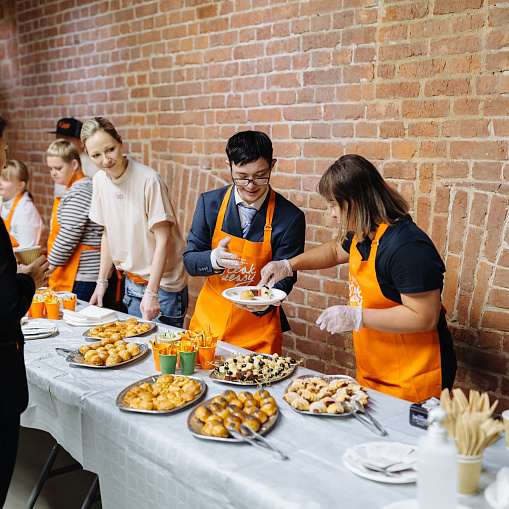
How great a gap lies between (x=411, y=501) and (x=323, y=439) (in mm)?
391

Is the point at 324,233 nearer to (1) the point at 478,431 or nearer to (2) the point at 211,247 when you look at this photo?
(2) the point at 211,247

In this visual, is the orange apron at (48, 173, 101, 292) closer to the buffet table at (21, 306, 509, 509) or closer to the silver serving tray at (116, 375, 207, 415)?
the buffet table at (21, 306, 509, 509)

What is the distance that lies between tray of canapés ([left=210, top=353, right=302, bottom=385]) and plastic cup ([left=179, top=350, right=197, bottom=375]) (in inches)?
3.3

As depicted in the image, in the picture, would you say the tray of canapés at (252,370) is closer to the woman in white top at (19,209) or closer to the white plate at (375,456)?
the white plate at (375,456)

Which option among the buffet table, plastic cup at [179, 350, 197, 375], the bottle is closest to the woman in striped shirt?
the buffet table

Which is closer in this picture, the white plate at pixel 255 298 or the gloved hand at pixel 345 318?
the gloved hand at pixel 345 318

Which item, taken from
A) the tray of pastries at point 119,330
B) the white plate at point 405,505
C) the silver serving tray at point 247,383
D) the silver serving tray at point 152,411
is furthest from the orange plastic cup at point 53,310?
the white plate at point 405,505

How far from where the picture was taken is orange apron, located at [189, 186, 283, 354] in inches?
108

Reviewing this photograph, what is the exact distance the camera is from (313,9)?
3535 mm

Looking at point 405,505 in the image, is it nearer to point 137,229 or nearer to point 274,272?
point 274,272

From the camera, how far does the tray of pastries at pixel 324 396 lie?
1848 millimetres

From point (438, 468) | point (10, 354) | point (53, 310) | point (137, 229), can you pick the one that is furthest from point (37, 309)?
point (438, 468)

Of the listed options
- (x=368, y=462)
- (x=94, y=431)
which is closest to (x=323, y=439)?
(x=368, y=462)

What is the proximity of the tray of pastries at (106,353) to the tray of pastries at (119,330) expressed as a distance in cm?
10
